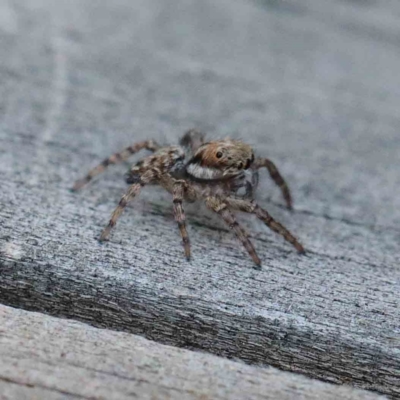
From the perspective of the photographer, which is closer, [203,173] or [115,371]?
[115,371]

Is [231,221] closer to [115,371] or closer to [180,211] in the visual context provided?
[180,211]

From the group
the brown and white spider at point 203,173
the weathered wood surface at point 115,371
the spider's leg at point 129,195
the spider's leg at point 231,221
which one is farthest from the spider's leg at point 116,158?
the weathered wood surface at point 115,371

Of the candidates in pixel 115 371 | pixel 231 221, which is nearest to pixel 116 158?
pixel 231 221

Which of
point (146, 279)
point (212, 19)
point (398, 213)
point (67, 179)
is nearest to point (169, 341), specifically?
point (146, 279)

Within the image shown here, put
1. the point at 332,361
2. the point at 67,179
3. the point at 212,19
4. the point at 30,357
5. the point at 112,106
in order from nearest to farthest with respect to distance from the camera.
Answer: the point at 30,357, the point at 332,361, the point at 67,179, the point at 112,106, the point at 212,19

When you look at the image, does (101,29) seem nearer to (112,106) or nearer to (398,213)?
(112,106)

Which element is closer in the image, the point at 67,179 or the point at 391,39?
the point at 67,179

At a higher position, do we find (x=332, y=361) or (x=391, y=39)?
(x=391, y=39)
